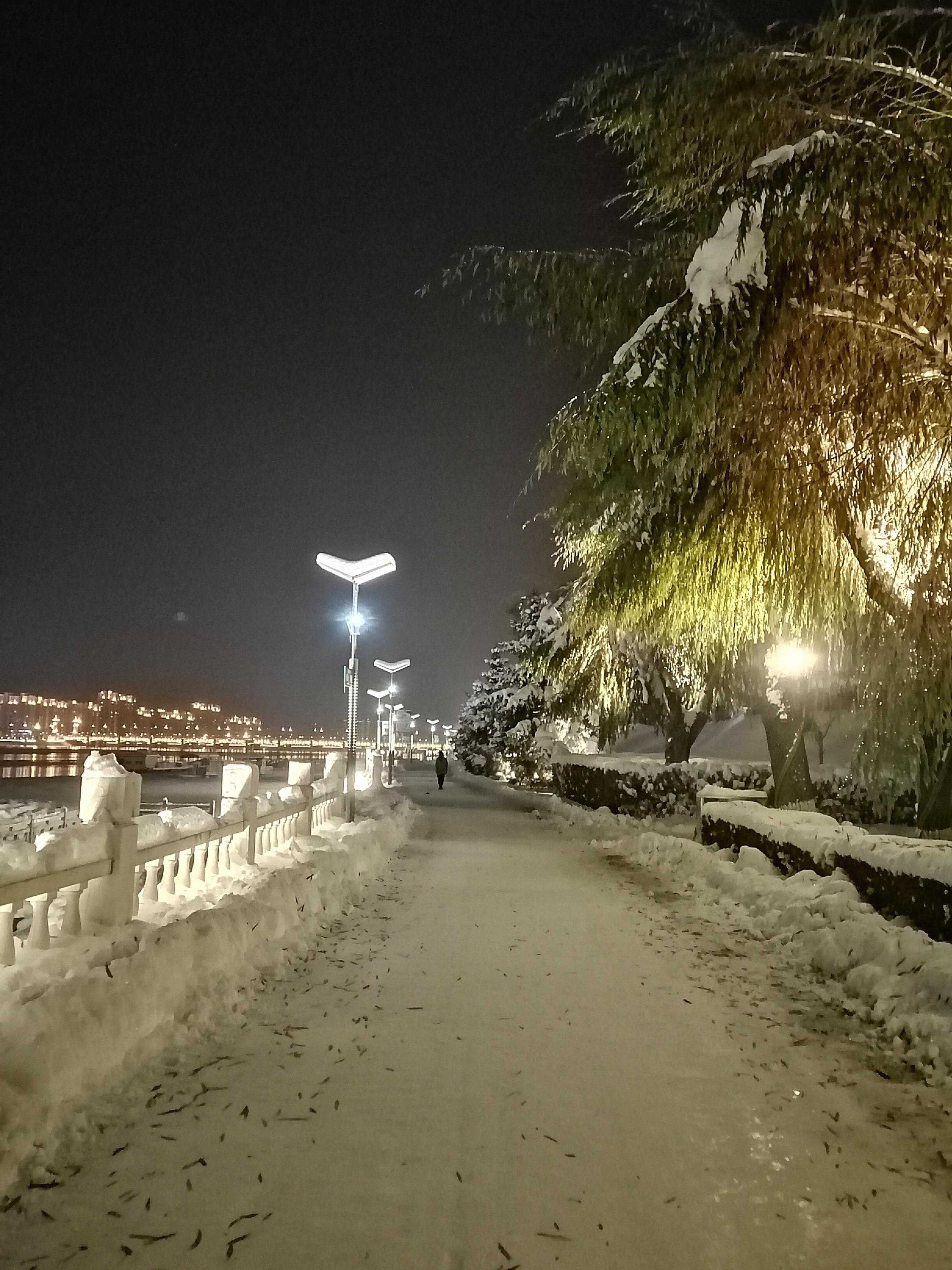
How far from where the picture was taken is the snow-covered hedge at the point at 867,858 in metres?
7.53

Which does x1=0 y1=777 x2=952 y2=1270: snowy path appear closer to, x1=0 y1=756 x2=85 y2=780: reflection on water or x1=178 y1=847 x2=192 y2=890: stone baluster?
x1=178 y1=847 x2=192 y2=890: stone baluster

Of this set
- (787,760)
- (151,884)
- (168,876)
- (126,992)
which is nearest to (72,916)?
(126,992)

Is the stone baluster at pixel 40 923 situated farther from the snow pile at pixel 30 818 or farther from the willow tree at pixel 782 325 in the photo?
the snow pile at pixel 30 818

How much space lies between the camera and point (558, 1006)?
261 inches

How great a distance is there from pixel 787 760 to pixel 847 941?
35.3 ft

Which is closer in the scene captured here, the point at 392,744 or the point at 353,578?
the point at 353,578

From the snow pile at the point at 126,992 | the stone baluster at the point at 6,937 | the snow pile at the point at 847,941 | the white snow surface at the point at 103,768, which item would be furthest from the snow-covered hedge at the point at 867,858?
the stone baluster at the point at 6,937

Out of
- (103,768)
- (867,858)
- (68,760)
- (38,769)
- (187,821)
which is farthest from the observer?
(68,760)

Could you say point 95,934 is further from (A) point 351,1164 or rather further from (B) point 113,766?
(A) point 351,1164

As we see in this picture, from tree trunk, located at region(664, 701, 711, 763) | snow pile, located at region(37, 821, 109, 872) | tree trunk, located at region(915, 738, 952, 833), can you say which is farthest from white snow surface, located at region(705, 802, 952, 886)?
tree trunk, located at region(664, 701, 711, 763)

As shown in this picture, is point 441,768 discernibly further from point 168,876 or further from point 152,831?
point 152,831

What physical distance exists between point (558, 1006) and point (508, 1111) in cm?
203


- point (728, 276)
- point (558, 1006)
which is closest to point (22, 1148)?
point (558, 1006)

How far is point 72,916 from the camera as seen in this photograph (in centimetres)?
617
